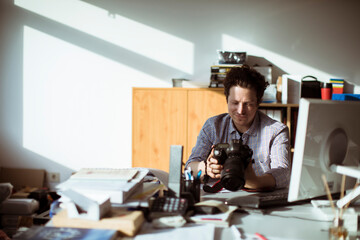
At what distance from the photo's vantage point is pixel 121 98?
3383 millimetres

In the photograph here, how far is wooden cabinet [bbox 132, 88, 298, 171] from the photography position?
2.98 m

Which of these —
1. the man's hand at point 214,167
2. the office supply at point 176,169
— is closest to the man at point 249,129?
the man's hand at point 214,167

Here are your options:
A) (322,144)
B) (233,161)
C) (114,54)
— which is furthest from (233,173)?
(114,54)

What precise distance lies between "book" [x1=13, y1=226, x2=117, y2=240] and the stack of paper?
0.14m

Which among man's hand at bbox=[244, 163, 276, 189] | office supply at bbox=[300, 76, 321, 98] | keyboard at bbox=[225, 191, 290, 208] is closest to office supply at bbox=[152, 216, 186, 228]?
keyboard at bbox=[225, 191, 290, 208]

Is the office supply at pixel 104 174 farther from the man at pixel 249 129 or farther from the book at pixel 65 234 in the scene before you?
the man at pixel 249 129

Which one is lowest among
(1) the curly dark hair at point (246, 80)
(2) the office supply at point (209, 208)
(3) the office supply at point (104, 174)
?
(2) the office supply at point (209, 208)

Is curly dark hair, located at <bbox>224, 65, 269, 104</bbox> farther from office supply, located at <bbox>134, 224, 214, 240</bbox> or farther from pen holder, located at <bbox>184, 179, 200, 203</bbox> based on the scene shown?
office supply, located at <bbox>134, 224, 214, 240</bbox>

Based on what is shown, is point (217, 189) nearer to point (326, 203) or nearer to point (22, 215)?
point (326, 203)

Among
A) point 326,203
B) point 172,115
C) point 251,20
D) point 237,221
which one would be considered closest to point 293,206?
point 326,203

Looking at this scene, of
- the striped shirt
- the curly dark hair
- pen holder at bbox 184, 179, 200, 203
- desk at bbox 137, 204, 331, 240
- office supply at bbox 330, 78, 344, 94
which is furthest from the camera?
office supply at bbox 330, 78, 344, 94

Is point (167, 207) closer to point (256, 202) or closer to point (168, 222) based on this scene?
point (168, 222)

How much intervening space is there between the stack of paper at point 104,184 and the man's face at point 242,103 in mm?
800

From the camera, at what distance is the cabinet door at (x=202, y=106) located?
9.76 feet
